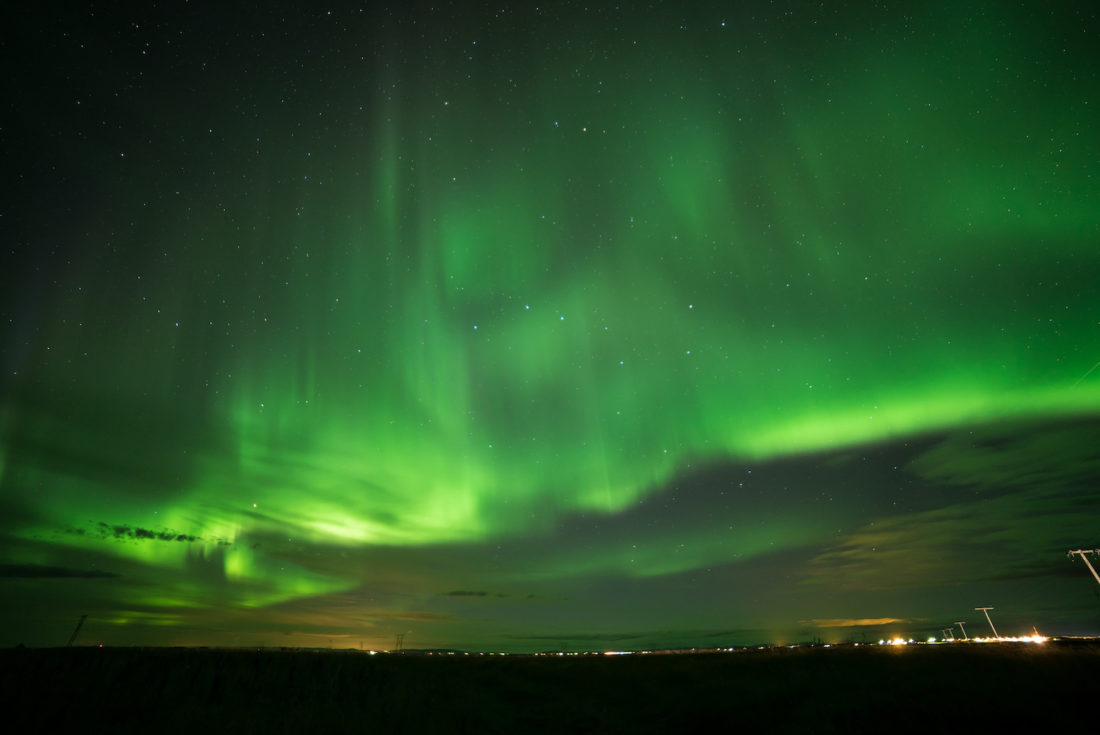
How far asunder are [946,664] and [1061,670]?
16.5ft

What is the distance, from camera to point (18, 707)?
59.3 feet

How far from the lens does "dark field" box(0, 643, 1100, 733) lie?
18.4 m

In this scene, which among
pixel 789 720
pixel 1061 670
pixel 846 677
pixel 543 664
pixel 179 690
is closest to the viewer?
pixel 789 720

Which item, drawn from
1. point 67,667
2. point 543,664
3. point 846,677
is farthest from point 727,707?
point 67,667

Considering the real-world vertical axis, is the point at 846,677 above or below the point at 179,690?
below

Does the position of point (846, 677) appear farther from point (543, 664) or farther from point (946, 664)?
point (543, 664)

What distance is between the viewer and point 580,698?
28.2 m

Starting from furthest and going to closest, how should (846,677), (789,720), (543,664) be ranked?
(543,664) → (846,677) → (789,720)

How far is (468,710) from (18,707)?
16635mm

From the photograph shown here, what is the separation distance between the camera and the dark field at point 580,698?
1842cm

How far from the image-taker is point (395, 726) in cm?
1850

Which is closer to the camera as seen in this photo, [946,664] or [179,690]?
[179,690]

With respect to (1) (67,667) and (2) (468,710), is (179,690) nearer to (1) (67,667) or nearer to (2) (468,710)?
(1) (67,667)

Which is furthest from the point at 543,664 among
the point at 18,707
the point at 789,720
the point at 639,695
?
the point at 18,707
